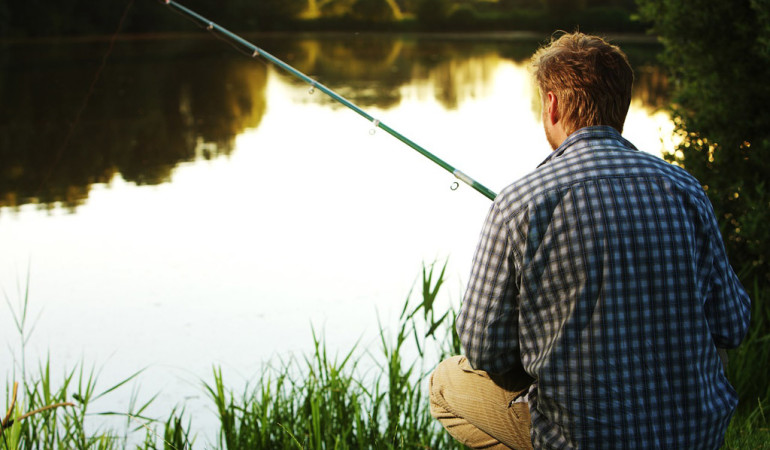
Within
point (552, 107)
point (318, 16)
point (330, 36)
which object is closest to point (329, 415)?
point (552, 107)

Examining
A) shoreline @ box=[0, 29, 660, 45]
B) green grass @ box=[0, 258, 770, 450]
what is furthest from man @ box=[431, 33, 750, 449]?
shoreline @ box=[0, 29, 660, 45]

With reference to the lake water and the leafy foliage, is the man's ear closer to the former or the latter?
the lake water

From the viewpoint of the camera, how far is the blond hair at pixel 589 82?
1.47 meters

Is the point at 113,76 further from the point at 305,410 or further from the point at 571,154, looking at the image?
the point at 571,154

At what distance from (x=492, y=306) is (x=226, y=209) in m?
5.43

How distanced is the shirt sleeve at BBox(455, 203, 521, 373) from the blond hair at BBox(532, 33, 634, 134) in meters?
0.26

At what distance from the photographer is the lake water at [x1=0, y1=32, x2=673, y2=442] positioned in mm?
4320

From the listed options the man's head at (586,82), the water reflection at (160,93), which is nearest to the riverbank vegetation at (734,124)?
the man's head at (586,82)

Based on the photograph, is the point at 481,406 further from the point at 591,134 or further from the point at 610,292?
the point at 591,134

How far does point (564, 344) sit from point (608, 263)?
154mm

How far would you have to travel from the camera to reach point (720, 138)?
328cm

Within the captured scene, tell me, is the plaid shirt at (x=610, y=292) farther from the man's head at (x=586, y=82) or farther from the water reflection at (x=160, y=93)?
the water reflection at (x=160, y=93)

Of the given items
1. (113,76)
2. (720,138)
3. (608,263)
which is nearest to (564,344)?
(608,263)

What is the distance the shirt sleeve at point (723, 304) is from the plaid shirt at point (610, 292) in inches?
0.9
